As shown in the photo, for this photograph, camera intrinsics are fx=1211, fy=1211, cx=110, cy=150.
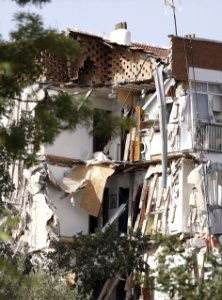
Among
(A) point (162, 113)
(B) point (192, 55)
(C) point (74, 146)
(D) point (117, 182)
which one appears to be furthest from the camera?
(D) point (117, 182)

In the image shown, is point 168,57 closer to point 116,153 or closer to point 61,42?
point 116,153

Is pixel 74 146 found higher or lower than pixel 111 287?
higher

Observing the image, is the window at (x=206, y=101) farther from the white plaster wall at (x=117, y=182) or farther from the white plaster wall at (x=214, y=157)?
the white plaster wall at (x=117, y=182)

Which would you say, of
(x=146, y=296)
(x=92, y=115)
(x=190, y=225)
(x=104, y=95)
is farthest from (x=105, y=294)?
(x=92, y=115)

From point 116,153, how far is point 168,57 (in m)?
3.40

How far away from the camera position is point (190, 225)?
31.0 meters

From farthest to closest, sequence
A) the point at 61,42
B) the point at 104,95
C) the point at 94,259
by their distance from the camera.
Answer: the point at 104,95, the point at 94,259, the point at 61,42

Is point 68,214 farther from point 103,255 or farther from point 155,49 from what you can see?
point 155,49

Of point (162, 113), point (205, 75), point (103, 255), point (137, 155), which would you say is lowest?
point (103, 255)

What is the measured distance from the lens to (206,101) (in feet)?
104

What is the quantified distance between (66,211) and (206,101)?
16.2ft

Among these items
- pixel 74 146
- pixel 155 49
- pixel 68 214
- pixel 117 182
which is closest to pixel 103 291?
pixel 68 214

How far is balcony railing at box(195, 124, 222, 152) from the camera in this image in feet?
103

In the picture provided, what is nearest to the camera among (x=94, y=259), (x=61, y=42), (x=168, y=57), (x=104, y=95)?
(x=61, y=42)
